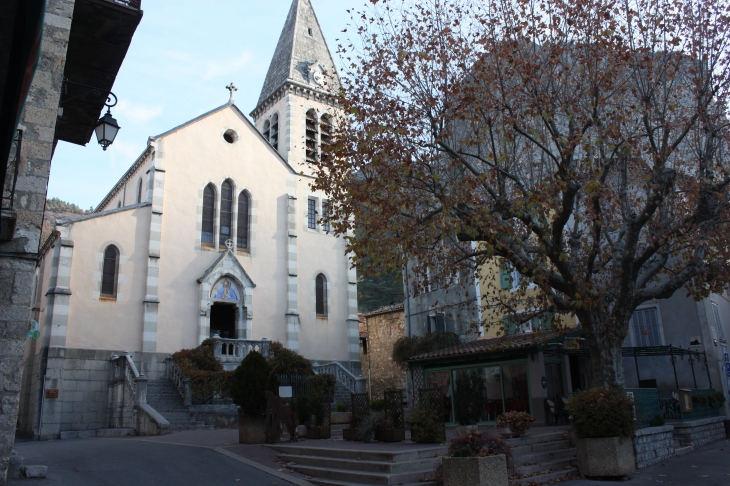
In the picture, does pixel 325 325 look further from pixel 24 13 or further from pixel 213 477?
pixel 24 13

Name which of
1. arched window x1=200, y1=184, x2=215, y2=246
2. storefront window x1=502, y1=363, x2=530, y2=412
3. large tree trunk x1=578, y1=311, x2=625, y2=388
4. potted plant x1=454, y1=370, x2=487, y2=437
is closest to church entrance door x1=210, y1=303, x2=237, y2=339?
arched window x1=200, y1=184, x2=215, y2=246

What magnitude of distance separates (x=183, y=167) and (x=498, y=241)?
18714 mm

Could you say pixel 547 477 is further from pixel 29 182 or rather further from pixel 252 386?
pixel 29 182

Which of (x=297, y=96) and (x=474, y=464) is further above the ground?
(x=297, y=96)

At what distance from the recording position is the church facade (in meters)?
22.7

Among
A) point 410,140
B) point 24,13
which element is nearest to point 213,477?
point 410,140

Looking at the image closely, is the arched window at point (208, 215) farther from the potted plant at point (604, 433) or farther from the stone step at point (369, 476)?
the potted plant at point (604, 433)

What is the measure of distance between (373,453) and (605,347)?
5.92 metres

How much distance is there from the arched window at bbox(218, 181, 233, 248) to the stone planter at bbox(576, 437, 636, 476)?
19507 mm

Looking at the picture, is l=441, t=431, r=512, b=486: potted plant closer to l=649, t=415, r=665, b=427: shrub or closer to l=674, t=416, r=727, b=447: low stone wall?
l=649, t=415, r=665, b=427: shrub

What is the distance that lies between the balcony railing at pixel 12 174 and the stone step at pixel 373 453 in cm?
740

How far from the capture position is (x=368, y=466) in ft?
35.8

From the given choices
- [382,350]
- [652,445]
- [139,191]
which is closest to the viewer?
[652,445]

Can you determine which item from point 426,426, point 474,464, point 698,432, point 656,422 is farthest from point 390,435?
point 698,432
